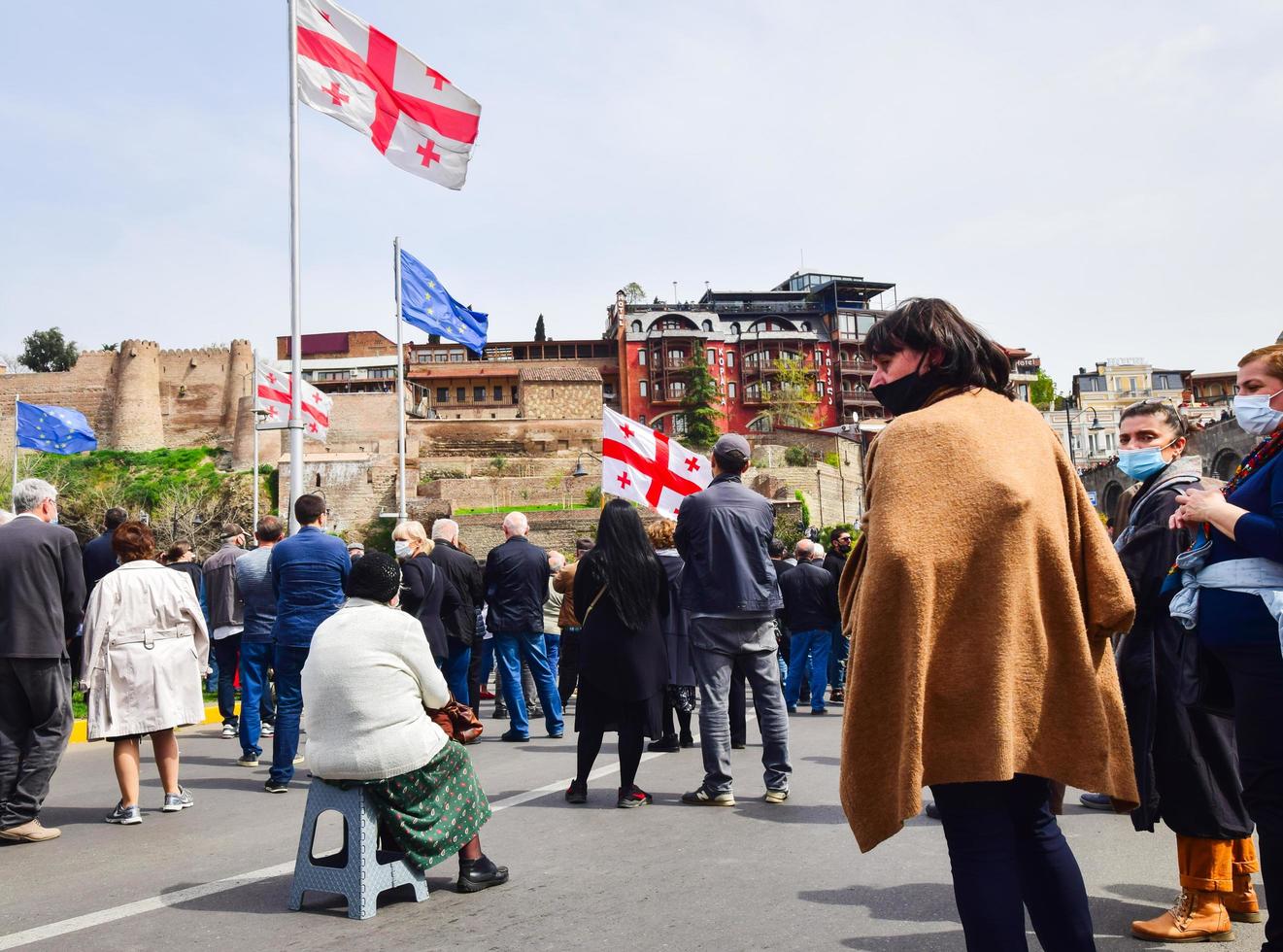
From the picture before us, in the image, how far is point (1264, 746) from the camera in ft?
12.6

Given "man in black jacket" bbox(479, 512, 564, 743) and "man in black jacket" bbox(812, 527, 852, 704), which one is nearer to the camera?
"man in black jacket" bbox(479, 512, 564, 743)

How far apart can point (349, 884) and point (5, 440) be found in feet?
321

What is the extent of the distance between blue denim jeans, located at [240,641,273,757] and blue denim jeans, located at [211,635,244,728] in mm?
1611

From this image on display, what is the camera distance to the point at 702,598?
805cm

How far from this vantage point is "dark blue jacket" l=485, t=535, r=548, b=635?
11.9 metres

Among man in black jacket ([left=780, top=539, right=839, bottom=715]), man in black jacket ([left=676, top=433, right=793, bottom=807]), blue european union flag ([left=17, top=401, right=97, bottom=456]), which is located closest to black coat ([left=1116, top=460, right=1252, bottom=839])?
man in black jacket ([left=676, top=433, right=793, bottom=807])

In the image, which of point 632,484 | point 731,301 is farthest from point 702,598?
point 731,301

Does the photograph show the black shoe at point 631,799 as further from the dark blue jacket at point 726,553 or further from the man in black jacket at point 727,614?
the dark blue jacket at point 726,553

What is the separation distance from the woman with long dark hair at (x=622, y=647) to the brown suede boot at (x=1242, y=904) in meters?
3.84

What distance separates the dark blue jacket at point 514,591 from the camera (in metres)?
11.9

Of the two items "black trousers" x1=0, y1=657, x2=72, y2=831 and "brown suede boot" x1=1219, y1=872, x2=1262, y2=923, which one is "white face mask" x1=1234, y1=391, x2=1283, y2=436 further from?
"black trousers" x1=0, y1=657, x2=72, y2=831

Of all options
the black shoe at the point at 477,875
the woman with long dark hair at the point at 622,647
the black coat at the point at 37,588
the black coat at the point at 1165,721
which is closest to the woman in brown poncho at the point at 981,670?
the black coat at the point at 1165,721

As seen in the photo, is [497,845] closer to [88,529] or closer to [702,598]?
[702,598]

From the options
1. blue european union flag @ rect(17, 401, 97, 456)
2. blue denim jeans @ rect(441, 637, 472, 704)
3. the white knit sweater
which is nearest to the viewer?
the white knit sweater
